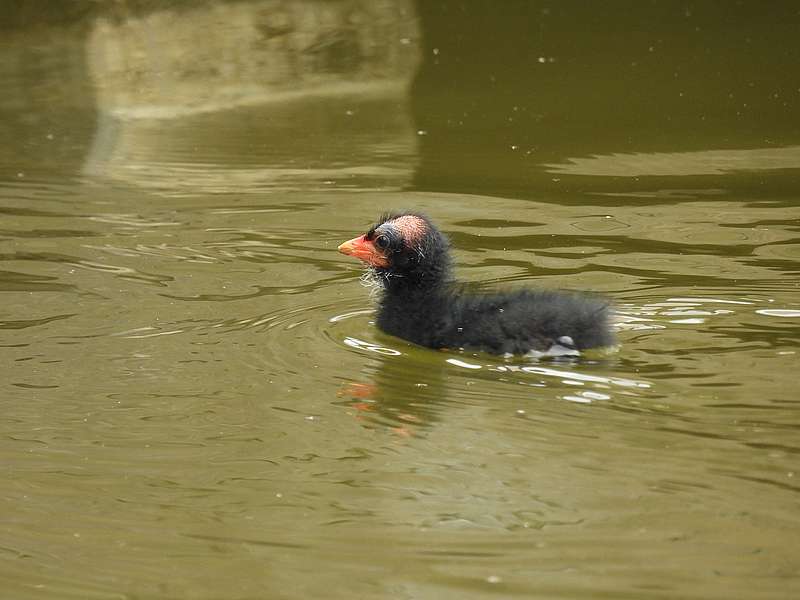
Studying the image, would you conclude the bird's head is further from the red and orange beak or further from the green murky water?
the green murky water

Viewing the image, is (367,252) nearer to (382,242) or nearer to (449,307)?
(382,242)

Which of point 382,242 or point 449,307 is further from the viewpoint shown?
point 382,242

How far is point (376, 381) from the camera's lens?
6277 mm

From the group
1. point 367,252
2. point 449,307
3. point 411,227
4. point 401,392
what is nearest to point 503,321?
point 449,307

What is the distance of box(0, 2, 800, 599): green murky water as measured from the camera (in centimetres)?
452

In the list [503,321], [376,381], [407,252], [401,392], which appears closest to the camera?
[401,392]

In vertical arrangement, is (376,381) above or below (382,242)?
below

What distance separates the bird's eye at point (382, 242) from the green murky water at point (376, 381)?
436 mm

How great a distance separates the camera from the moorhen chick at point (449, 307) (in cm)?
639

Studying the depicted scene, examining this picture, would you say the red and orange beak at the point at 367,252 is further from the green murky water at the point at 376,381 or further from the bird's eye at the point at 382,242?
the green murky water at the point at 376,381

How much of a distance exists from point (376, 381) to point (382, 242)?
0.93 meters

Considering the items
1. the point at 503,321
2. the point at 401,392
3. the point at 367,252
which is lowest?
the point at 401,392

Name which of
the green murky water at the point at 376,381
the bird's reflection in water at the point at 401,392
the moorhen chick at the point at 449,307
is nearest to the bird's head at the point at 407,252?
the moorhen chick at the point at 449,307

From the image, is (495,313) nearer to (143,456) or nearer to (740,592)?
(143,456)
